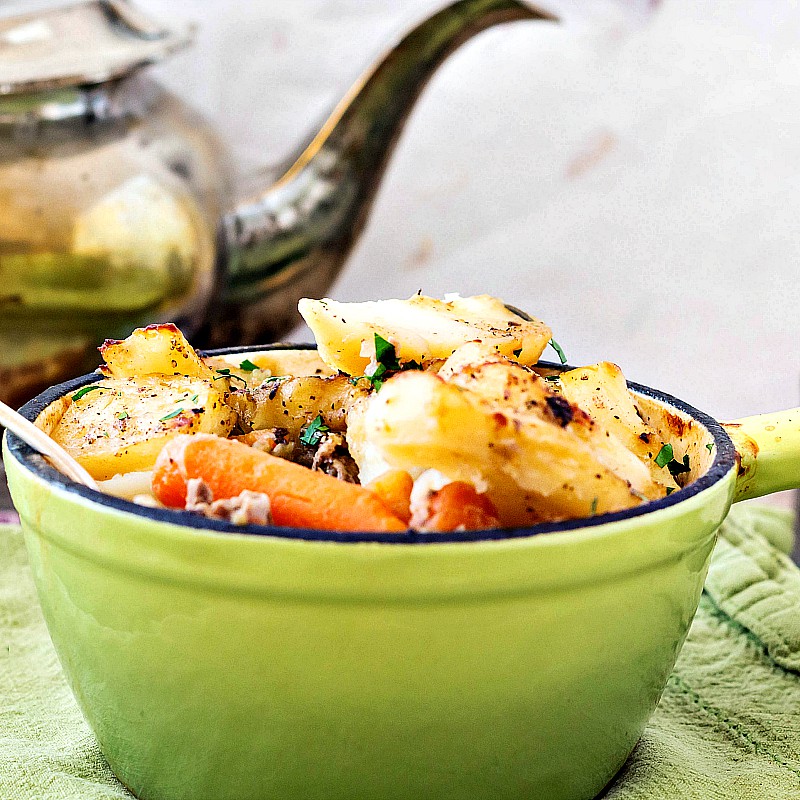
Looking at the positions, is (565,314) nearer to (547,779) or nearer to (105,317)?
(105,317)

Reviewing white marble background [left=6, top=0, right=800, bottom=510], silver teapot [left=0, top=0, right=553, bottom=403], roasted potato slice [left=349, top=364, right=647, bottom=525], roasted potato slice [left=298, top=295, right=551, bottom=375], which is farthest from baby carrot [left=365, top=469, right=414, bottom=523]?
white marble background [left=6, top=0, right=800, bottom=510]

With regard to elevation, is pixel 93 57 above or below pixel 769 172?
above

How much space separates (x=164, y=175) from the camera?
123cm

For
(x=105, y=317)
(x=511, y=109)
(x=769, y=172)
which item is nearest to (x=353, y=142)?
(x=105, y=317)

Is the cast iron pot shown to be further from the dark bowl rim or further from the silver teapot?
the silver teapot

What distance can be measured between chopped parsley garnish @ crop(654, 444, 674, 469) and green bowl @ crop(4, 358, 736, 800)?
0.20 ft

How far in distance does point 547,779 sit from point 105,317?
0.77 m

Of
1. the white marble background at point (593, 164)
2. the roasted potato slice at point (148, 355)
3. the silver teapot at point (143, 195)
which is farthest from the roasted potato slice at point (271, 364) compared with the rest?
the white marble background at point (593, 164)

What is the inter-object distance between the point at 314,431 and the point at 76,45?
72cm

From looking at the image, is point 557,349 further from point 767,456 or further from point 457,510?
point 457,510

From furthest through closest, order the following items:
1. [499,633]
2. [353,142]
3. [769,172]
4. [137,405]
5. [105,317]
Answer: [769,172], [353,142], [105,317], [137,405], [499,633]

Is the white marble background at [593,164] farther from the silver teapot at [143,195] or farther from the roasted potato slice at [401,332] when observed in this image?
the roasted potato slice at [401,332]

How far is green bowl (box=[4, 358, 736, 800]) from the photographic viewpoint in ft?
1.61

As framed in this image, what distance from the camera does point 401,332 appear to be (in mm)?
651
